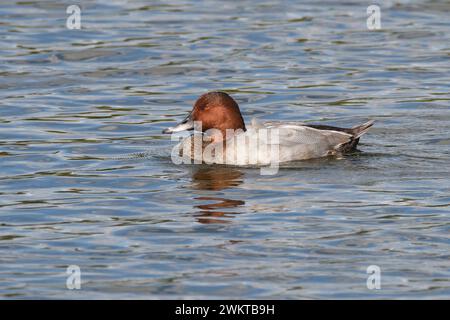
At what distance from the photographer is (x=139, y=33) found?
1942 cm

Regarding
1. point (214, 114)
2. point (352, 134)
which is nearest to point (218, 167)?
point (214, 114)

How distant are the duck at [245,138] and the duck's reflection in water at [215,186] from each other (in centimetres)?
23

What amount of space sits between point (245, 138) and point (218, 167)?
1.30 feet

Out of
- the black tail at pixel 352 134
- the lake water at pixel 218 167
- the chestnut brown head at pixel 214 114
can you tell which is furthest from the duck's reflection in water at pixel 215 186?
the black tail at pixel 352 134

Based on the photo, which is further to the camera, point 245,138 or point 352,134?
point 352,134

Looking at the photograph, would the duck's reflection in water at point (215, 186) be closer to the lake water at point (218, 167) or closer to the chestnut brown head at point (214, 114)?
the lake water at point (218, 167)

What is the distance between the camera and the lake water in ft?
30.7

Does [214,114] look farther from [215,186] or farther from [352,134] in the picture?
[352,134]

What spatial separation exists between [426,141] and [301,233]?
383 centimetres

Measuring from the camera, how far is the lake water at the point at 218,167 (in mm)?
9367

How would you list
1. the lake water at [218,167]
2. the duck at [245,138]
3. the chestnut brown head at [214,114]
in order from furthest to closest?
the chestnut brown head at [214,114], the duck at [245,138], the lake water at [218,167]

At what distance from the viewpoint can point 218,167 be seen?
12797mm

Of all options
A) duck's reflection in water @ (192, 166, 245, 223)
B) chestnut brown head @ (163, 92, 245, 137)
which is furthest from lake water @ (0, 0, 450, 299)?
chestnut brown head @ (163, 92, 245, 137)

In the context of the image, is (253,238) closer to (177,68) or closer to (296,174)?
(296,174)
